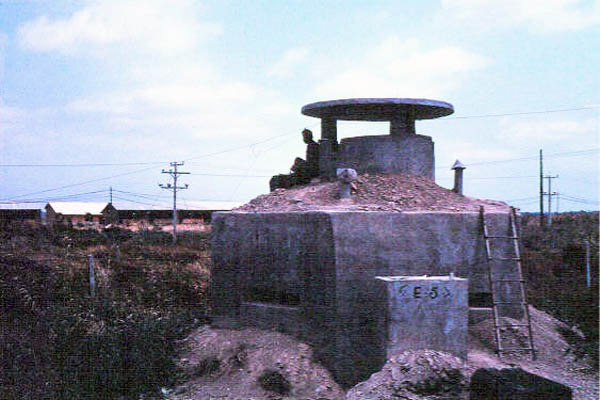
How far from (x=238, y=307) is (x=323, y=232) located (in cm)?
225

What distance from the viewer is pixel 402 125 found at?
1057 cm

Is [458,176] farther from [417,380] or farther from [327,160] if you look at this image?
[417,380]

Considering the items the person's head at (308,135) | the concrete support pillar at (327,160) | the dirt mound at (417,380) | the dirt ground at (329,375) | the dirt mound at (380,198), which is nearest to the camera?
the dirt mound at (417,380)

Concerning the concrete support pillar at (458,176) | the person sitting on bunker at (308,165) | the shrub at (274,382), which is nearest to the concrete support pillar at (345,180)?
the person sitting on bunker at (308,165)

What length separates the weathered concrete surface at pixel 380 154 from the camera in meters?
10.2

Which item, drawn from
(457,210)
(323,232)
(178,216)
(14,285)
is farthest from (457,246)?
(178,216)

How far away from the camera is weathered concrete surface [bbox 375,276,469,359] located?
782 cm

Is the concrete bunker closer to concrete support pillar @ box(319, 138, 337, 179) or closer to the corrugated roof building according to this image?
concrete support pillar @ box(319, 138, 337, 179)

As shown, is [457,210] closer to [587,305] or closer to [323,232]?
[323,232]

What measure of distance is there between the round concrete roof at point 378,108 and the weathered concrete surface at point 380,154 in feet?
1.83

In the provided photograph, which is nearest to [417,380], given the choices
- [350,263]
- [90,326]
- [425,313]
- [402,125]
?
[425,313]

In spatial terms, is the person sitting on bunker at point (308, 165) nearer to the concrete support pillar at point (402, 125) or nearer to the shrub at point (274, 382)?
the concrete support pillar at point (402, 125)

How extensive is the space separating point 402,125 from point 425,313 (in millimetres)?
3946

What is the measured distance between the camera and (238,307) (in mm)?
9836
